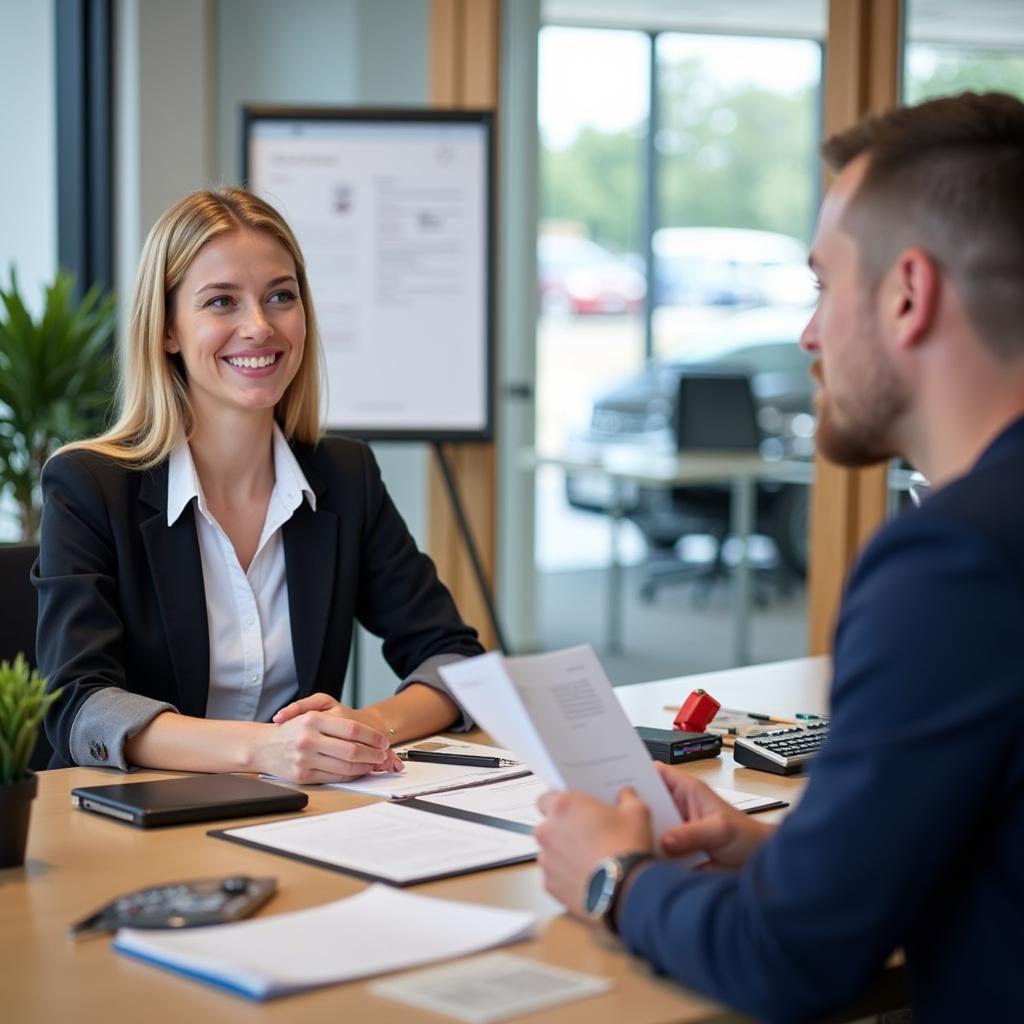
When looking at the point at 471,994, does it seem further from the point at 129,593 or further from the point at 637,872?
the point at 129,593

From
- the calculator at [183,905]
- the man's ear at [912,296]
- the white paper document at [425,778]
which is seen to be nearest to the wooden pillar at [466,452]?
the white paper document at [425,778]

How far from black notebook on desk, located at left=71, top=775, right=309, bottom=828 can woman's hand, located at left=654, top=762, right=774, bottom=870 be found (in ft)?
1.48

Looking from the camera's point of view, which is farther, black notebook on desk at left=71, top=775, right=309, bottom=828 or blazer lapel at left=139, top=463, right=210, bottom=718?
blazer lapel at left=139, top=463, right=210, bottom=718

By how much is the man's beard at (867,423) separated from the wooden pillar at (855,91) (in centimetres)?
276

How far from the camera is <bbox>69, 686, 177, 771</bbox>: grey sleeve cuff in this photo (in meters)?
1.87

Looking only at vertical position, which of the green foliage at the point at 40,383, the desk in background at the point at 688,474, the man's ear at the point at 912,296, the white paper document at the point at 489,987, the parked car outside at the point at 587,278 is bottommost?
the desk in background at the point at 688,474

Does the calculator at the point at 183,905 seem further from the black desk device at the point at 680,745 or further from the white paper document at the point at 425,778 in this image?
the black desk device at the point at 680,745

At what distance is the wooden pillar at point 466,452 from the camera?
416cm

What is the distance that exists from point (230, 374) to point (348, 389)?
1797mm

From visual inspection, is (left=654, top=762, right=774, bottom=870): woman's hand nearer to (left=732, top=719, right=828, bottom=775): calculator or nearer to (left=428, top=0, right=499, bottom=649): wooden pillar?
(left=732, top=719, right=828, bottom=775): calculator

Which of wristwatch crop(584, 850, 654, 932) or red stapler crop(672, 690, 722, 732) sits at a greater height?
wristwatch crop(584, 850, 654, 932)

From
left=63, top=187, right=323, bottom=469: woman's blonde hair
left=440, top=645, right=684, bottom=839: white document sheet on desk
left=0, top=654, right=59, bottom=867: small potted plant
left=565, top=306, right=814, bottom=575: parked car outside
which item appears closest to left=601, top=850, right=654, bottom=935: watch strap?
left=440, top=645, right=684, bottom=839: white document sheet on desk

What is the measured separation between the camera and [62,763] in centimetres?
208

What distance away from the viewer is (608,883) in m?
1.25
